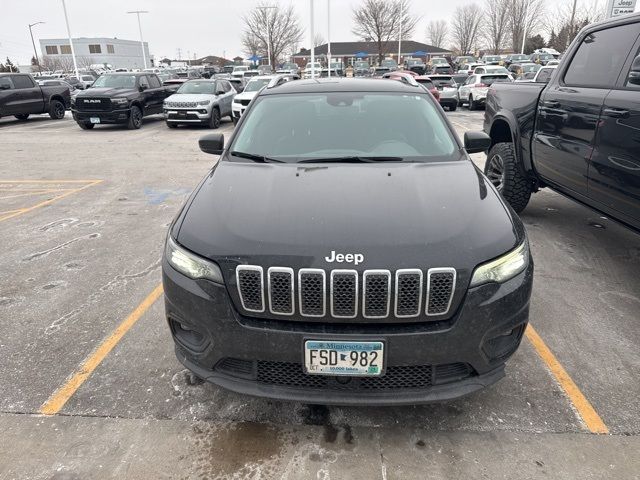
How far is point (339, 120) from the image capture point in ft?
11.9

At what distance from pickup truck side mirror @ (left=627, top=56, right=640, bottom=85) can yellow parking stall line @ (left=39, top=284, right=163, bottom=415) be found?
407 centimetres

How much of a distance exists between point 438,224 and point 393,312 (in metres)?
0.53

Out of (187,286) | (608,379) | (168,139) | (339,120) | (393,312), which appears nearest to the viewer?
(393,312)

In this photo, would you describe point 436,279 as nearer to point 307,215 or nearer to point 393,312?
point 393,312

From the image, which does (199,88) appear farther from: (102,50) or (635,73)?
(102,50)

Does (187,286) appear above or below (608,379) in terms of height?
above

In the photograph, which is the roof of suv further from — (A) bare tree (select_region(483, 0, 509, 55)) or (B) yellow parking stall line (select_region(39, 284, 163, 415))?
(A) bare tree (select_region(483, 0, 509, 55))

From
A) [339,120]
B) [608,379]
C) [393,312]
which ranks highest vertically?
[339,120]

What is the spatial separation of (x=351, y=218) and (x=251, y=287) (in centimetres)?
62

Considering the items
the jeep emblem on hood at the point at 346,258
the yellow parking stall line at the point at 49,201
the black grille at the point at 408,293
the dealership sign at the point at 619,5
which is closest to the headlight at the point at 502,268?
the black grille at the point at 408,293

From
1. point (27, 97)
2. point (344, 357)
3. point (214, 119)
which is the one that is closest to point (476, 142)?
point (344, 357)

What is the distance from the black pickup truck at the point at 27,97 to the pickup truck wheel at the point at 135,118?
14.3 feet

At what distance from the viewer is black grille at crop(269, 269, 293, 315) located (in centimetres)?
212

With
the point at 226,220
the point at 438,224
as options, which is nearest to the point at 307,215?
the point at 226,220
